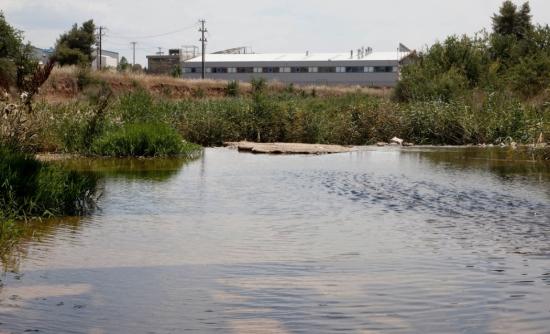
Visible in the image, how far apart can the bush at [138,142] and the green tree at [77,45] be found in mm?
52480

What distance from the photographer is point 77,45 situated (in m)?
76.4

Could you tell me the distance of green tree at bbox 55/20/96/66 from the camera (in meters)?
73.4

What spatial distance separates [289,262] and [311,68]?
97787 millimetres

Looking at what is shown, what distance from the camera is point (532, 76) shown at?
44.4 m

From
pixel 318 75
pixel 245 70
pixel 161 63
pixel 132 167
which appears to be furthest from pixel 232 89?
pixel 161 63

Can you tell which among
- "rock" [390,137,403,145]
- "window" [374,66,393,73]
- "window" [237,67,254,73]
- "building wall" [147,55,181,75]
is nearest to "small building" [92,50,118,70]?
"building wall" [147,55,181,75]

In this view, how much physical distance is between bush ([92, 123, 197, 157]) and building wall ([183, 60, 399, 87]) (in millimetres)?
76627

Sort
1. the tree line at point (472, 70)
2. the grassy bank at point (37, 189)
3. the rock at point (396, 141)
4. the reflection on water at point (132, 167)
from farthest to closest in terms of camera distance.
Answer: the tree line at point (472, 70) < the rock at point (396, 141) < the reflection on water at point (132, 167) < the grassy bank at point (37, 189)

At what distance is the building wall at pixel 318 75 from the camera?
100125 millimetres

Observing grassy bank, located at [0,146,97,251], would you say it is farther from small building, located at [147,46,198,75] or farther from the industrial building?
small building, located at [147,46,198,75]

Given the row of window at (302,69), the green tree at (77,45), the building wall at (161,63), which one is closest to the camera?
the green tree at (77,45)

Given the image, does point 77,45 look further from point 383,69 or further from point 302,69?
point 383,69

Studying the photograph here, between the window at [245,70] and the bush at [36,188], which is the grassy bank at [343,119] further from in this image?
Result: the window at [245,70]

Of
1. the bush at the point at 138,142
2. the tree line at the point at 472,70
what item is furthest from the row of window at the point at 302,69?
the bush at the point at 138,142
